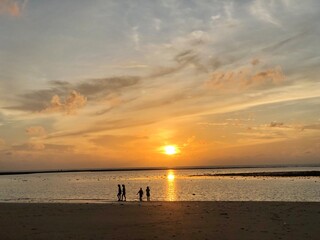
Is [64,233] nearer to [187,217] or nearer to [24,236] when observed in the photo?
[24,236]

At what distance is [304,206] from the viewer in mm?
30875

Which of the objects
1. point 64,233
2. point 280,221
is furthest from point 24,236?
point 280,221

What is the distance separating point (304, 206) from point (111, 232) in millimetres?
18817

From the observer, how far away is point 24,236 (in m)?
18.1

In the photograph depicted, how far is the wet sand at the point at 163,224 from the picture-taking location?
18.3 m

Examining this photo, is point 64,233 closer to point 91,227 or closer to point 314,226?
point 91,227

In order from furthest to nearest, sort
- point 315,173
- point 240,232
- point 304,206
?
point 315,173
point 304,206
point 240,232

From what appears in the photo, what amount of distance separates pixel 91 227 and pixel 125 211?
814 cm

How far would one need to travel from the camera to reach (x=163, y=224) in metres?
21.5

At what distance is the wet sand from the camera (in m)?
18.3

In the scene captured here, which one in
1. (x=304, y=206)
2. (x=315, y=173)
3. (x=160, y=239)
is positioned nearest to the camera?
(x=160, y=239)

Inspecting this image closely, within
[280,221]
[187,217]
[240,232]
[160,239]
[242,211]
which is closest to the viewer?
[160,239]

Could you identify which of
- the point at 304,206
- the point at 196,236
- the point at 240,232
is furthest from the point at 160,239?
the point at 304,206

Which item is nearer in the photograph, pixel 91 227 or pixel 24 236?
pixel 24 236
